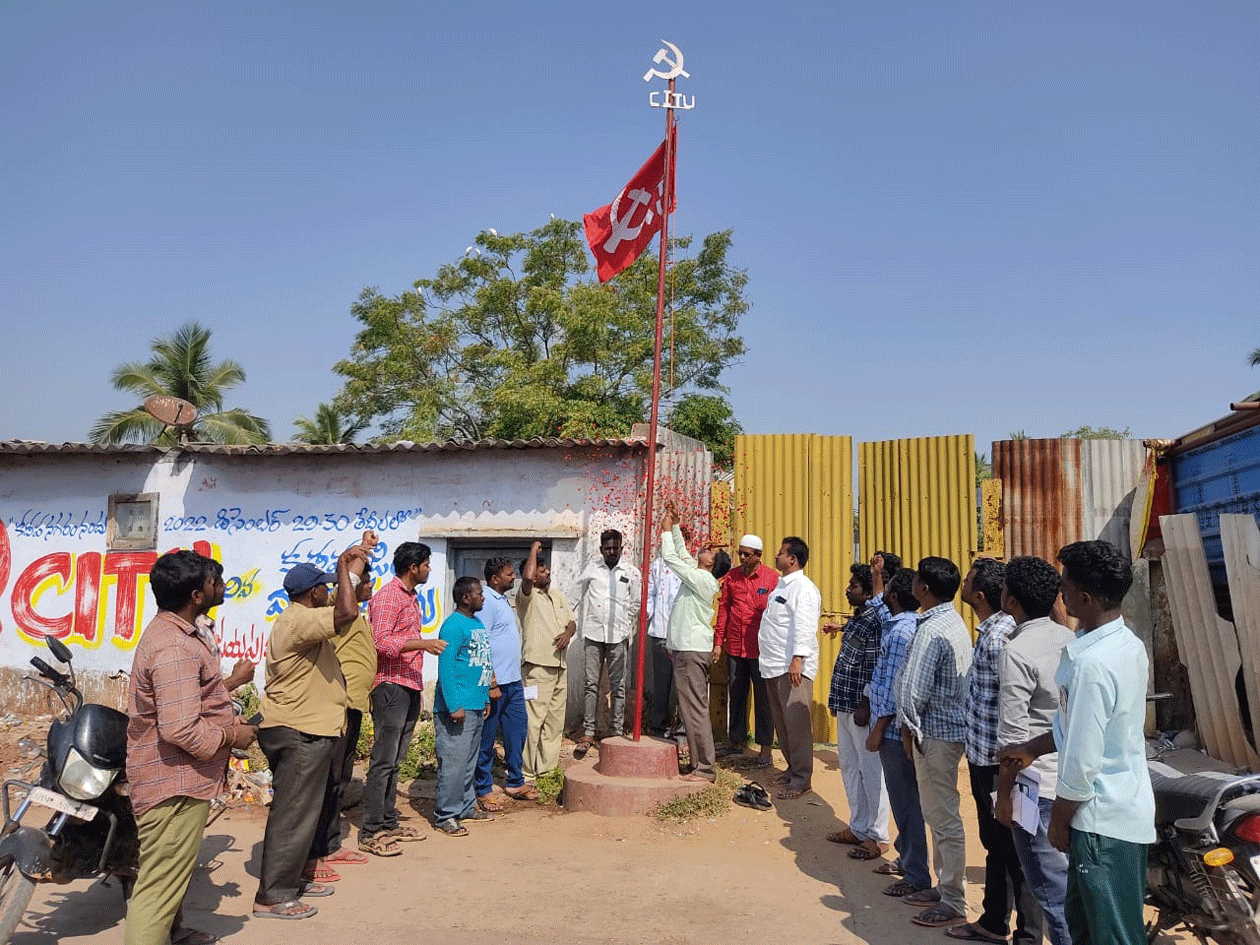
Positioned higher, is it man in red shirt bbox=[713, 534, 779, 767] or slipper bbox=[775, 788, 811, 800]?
man in red shirt bbox=[713, 534, 779, 767]

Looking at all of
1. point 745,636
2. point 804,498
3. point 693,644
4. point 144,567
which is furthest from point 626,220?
point 144,567

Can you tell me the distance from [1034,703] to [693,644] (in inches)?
151

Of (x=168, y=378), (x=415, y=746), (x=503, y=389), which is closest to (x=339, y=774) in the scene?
(x=415, y=746)

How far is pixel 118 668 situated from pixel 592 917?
7913mm

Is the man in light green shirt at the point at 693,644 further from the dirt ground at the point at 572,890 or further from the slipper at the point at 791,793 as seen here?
the dirt ground at the point at 572,890

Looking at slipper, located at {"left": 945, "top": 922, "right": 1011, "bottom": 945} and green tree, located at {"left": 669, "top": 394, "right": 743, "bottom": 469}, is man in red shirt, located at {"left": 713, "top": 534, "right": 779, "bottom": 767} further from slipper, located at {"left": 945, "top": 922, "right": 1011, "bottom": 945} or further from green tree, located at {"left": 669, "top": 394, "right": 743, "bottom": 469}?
green tree, located at {"left": 669, "top": 394, "right": 743, "bottom": 469}

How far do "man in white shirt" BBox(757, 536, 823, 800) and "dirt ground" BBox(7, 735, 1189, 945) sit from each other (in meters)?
0.52

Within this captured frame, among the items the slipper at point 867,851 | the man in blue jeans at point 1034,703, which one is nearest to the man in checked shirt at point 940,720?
the man in blue jeans at point 1034,703

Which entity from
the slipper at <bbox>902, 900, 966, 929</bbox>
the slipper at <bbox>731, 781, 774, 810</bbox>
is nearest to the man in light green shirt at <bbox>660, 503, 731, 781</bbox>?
the slipper at <bbox>731, 781, 774, 810</bbox>

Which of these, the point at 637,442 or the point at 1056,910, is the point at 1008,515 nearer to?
the point at 637,442

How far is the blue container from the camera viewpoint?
27.0 feet

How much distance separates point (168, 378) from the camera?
77.3ft

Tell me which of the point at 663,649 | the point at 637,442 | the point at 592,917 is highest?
the point at 637,442

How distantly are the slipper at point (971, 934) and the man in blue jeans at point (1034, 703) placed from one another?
0.77 m
